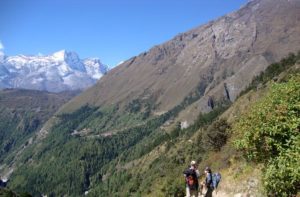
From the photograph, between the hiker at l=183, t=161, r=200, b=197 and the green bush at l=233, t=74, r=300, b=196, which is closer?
the green bush at l=233, t=74, r=300, b=196

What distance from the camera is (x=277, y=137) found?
29703mm

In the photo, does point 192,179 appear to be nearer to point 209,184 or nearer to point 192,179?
point 192,179

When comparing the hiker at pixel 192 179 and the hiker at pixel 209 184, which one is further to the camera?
the hiker at pixel 209 184

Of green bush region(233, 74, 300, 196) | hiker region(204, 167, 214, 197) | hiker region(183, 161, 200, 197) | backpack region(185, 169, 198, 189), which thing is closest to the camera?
green bush region(233, 74, 300, 196)

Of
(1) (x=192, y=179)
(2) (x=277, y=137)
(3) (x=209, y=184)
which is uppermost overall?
(2) (x=277, y=137)

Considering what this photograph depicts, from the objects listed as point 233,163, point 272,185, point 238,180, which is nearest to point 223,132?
point 233,163

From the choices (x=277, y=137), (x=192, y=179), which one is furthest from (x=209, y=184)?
(x=277, y=137)

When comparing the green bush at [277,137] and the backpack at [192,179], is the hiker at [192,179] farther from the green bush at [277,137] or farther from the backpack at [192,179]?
the green bush at [277,137]

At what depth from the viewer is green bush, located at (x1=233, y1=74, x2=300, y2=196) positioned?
27005 millimetres

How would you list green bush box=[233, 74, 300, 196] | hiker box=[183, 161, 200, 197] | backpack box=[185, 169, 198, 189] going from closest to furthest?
green bush box=[233, 74, 300, 196]
hiker box=[183, 161, 200, 197]
backpack box=[185, 169, 198, 189]

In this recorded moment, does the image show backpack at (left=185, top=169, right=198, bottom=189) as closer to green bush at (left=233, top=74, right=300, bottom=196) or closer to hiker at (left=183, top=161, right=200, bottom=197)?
hiker at (left=183, top=161, right=200, bottom=197)

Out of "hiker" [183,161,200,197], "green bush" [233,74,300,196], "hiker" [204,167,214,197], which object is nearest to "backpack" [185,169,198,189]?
"hiker" [183,161,200,197]

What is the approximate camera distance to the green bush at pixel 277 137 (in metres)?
27.0

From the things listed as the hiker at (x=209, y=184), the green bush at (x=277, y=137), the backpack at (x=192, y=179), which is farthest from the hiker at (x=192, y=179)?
the green bush at (x=277, y=137)
